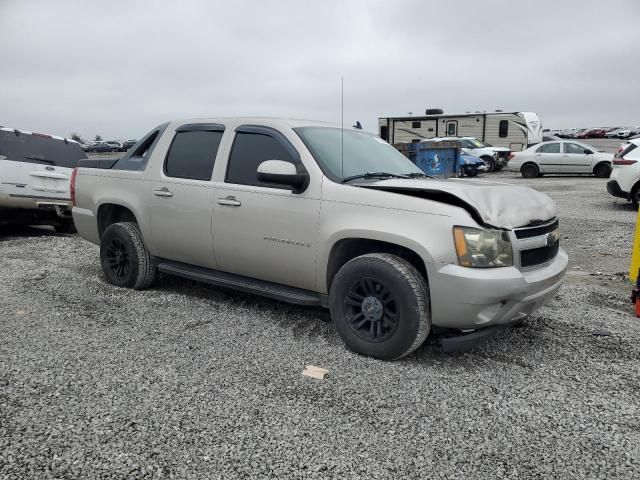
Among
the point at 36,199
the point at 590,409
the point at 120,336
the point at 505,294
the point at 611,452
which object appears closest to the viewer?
the point at 611,452

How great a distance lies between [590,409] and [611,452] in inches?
18.0

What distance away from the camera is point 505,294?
10.9 feet

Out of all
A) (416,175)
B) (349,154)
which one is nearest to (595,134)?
(416,175)

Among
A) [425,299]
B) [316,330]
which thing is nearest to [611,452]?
[425,299]

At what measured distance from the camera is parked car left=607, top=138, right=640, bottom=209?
1098 cm

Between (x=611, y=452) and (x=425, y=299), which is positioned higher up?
(x=425, y=299)

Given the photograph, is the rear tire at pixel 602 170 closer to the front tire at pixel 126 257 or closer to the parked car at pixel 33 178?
the parked car at pixel 33 178

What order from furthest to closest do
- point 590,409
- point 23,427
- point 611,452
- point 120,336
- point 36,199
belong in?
point 36,199 → point 120,336 → point 590,409 → point 23,427 → point 611,452

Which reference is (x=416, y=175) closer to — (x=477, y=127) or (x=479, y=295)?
(x=479, y=295)

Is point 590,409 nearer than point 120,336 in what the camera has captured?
Yes

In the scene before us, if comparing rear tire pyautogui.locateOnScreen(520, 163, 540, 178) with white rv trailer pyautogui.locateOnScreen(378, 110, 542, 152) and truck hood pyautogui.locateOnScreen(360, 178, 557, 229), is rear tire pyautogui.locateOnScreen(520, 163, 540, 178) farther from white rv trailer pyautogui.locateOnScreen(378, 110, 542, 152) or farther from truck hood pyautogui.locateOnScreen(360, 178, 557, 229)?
truck hood pyautogui.locateOnScreen(360, 178, 557, 229)

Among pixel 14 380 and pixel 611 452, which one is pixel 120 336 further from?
pixel 611 452

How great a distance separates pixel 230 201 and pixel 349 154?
3.50ft

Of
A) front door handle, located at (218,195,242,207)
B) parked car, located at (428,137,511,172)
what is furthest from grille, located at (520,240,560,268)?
parked car, located at (428,137,511,172)
